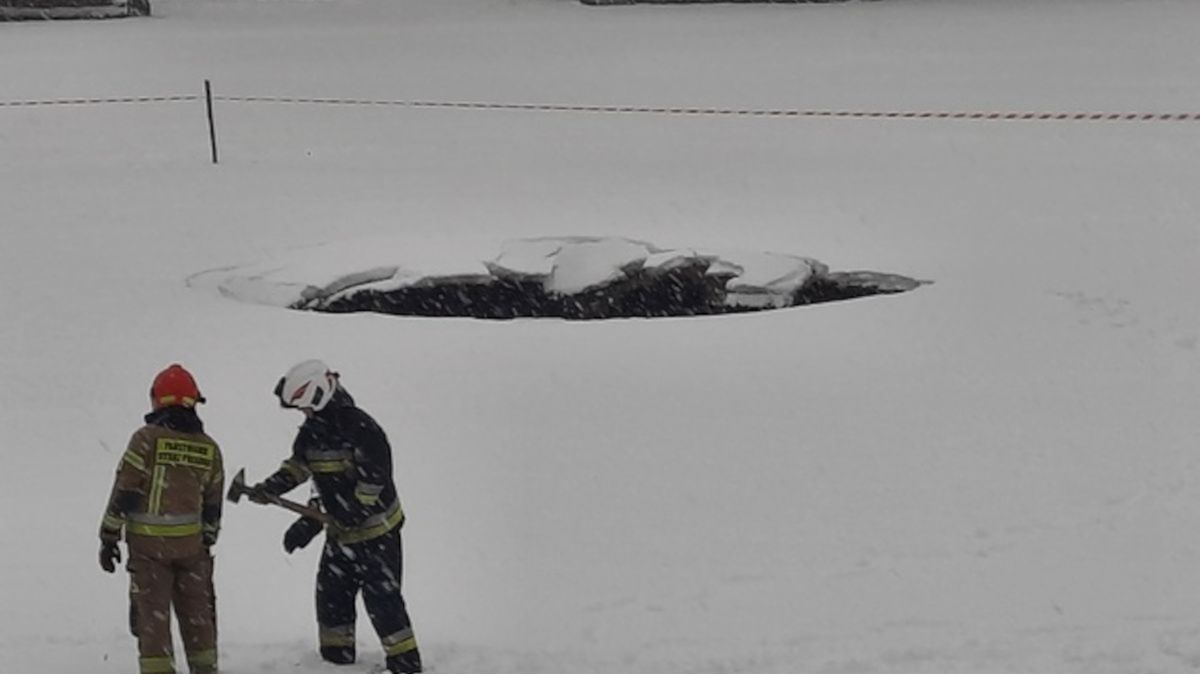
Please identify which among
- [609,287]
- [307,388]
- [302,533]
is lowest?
[302,533]

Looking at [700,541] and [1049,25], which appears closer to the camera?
[700,541]

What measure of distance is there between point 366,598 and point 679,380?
4.82 metres

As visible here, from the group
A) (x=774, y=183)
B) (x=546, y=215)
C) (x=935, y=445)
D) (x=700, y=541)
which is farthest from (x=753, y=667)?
(x=774, y=183)

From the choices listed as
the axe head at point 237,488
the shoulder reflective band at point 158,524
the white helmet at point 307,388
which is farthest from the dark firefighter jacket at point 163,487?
the white helmet at point 307,388

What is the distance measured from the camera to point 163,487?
7125mm

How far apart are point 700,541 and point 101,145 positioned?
545 inches

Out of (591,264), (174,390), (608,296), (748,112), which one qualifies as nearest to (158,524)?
(174,390)

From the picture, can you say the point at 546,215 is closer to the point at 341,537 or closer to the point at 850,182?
the point at 850,182

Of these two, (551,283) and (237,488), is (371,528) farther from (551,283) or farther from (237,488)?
(551,283)

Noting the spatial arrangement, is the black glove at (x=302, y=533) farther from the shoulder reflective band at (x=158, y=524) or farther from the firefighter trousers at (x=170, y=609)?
the shoulder reflective band at (x=158, y=524)

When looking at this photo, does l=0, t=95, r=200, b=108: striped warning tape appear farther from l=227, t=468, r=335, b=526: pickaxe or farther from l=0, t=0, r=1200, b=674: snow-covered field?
l=227, t=468, r=335, b=526: pickaxe

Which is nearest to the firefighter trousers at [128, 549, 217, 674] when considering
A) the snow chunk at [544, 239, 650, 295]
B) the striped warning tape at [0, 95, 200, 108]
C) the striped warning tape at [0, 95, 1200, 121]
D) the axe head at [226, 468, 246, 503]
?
the axe head at [226, 468, 246, 503]

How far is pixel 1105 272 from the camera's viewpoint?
14406 millimetres

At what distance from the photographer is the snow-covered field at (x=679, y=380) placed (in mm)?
8430
